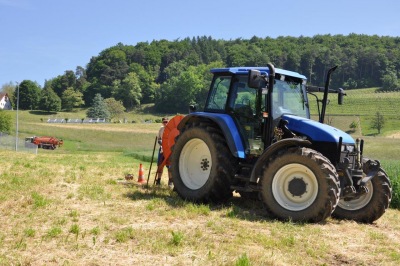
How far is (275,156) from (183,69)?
149134mm

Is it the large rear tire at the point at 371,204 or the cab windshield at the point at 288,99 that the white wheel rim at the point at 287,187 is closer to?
the cab windshield at the point at 288,99

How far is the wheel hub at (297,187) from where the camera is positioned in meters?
7.03

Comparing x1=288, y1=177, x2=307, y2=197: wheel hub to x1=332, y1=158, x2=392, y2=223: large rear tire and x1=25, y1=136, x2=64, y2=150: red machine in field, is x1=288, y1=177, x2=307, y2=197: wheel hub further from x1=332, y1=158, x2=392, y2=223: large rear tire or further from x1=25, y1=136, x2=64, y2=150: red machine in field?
x1=25, y1=136, x2=64, y2=150: red machine in field

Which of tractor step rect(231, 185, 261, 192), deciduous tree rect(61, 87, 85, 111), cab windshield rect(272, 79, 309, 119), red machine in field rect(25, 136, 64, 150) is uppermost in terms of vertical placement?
deciduous tree rect(61, 87, 85, 111)

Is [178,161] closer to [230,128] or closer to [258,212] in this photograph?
[230,128]

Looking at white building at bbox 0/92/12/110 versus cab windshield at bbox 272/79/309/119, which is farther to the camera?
white building at bbox 0/92/12/110

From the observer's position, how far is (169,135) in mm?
10578

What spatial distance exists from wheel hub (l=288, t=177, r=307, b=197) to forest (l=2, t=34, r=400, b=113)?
9460 cm

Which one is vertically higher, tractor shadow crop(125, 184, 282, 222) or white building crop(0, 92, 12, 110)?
white building crop(0, 92, 12, 110)

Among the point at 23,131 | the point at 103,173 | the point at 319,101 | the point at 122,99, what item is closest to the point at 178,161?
the point at 319,101

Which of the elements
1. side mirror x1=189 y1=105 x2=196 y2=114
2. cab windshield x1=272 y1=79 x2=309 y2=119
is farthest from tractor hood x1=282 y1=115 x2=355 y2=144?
side mirror x1=189 y1=105 x2=196 y2=114

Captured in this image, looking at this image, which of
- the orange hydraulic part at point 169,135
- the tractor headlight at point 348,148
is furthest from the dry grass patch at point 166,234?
the orange hydraulic part at point 169,135

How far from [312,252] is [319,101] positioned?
4.76m

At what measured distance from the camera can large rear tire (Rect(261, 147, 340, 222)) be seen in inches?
263
